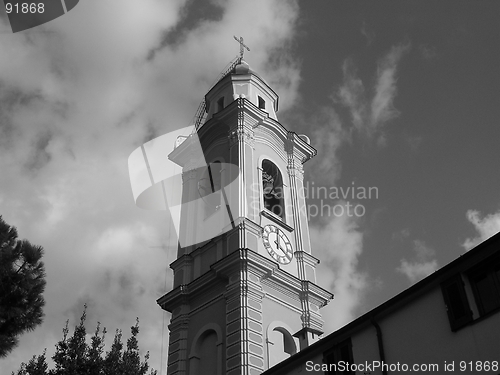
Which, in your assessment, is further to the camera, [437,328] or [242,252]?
[242,252]

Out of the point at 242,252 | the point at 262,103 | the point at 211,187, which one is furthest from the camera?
the point at 262,103

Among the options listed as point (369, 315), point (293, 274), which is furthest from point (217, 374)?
point (369, 315)

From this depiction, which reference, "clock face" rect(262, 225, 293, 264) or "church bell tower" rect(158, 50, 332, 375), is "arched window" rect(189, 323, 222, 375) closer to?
"church bell tower" rect(158, 50, 332, 375)

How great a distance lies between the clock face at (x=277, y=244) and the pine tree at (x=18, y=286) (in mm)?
12064

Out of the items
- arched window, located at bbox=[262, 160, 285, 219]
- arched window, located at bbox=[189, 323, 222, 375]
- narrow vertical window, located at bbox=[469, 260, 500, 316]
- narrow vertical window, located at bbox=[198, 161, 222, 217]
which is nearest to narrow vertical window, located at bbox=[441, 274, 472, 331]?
narrow vertical window, located at bbox=[469, 260, 500, 316]

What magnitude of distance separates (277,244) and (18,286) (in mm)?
13195

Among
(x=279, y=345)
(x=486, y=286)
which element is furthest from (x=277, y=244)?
(x=486, y=286)

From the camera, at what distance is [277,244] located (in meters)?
24.8

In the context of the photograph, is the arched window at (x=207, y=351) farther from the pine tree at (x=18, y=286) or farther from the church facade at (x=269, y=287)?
the pine tree at (x=18, y=286)

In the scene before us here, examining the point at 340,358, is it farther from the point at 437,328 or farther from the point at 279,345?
the point at 279,345

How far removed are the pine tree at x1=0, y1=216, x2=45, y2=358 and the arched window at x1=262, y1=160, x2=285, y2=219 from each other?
14.8 meters

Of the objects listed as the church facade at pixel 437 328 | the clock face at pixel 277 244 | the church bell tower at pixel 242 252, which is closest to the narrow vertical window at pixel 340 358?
the church facade at pixel 437 328

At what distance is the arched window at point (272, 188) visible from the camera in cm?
2711

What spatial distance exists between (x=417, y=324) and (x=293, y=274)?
11.6m
